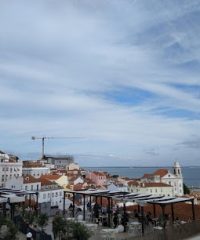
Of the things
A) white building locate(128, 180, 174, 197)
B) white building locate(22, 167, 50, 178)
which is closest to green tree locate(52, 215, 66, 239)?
white building locate(22, 167, 50, 178)

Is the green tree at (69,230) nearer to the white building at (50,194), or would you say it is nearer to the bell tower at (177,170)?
the white building at (50,194)

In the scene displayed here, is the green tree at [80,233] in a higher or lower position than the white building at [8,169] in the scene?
lower

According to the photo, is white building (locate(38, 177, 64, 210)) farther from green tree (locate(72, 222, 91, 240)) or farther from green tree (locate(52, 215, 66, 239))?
green tree (locate(72, 222, 91, 240))

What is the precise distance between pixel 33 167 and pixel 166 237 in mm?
72109

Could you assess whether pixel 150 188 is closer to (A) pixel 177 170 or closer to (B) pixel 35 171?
(A) pixel 177 170

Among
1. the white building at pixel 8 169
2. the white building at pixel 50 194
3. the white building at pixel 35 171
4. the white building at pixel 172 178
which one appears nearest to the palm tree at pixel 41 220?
the white building at pixel 50 194

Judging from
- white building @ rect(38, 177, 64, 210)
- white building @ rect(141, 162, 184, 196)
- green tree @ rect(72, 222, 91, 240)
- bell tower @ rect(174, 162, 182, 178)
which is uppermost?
bell tower @ rect(174, 162, 182, 178)

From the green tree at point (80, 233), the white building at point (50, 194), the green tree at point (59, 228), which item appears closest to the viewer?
the green tree at point (80, 233)

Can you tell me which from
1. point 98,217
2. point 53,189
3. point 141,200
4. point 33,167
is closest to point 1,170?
point 33,167

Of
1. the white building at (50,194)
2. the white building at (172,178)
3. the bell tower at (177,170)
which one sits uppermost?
the bell tower at (177,170)

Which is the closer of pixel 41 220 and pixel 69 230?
pixel 69 230

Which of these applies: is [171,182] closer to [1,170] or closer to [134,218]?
[1,170]

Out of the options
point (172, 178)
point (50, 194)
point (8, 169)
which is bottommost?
point (50, 194)

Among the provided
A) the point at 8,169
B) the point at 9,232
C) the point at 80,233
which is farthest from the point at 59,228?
the point at 8,169
